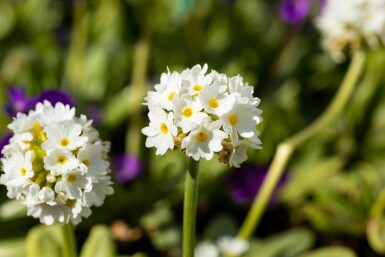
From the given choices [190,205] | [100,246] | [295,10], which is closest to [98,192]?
[190,205]

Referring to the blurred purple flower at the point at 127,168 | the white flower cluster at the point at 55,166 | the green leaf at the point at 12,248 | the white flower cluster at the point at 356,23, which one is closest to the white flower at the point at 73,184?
the white flower cluster at the point at 55,166

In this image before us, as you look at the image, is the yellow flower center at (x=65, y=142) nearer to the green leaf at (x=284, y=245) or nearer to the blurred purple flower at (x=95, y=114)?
the green leaf at (x=284, y=245)

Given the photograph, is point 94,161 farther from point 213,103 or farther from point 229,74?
point 229,74

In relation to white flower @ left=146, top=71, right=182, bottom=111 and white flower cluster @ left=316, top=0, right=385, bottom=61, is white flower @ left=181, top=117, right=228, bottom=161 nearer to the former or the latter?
white flower @ left=146, top=71, right=182, bottom=111

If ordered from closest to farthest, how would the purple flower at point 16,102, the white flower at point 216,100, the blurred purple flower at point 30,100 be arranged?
the white flower at point 216,100
the blurred purple flower at point 30,100
the purple flower at point 16,102

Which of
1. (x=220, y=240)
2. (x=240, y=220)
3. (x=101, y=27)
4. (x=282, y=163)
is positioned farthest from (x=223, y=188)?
(x=101, y=27)
